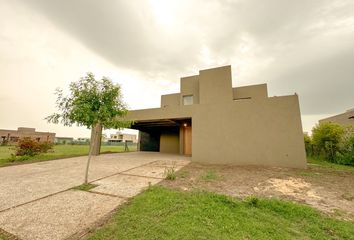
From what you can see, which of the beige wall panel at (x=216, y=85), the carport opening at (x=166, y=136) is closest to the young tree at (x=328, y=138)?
the beige wall panel at (x=216, y=85)

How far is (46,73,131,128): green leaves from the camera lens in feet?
15.2

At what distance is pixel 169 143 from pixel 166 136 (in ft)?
2.95

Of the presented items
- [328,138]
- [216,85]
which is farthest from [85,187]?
[328,138]

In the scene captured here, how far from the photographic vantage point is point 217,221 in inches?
102

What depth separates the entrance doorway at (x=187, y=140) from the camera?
13.7 meters

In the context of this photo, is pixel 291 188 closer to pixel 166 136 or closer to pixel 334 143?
pixel 334 143

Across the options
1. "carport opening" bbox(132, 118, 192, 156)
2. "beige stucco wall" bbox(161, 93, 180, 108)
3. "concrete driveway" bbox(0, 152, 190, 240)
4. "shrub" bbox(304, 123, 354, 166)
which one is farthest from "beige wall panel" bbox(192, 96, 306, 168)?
"beige stucco wall" bbox(161, 93, 180, 108)

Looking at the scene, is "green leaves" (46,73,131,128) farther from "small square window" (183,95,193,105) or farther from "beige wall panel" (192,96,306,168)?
"small square window" (183,95,193,105)

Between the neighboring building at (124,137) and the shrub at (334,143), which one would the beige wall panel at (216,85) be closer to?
the shrub at (334,143)

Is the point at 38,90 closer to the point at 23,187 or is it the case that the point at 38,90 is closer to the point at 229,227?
the point at 23,187

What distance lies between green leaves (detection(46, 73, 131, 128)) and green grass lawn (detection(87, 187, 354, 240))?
9.50 feet

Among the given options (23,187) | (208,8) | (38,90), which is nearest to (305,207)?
(23,187)

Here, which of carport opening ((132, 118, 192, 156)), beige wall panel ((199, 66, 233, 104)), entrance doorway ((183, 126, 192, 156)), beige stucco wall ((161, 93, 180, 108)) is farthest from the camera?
beige stucco wall ((161, 93, 180, 108))

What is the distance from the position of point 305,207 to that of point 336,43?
10733 mm
